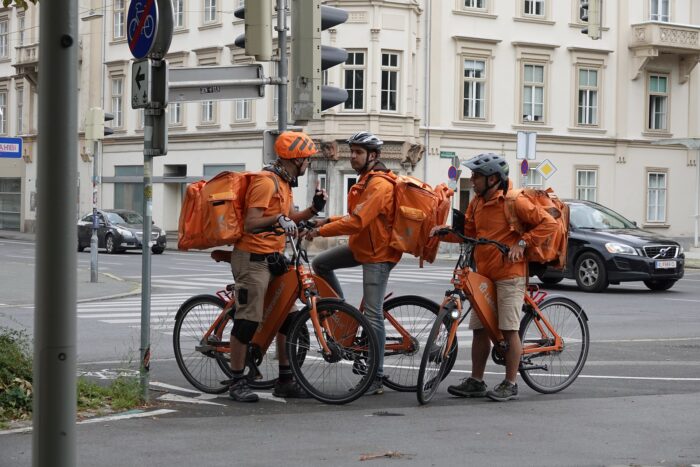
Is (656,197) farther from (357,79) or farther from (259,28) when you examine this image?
(259,28)

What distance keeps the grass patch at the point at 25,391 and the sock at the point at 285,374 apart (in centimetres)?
102

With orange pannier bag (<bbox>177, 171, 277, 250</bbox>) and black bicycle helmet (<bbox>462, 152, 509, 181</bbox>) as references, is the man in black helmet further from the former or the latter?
orange pannier bag (<bbox>177, 171, 277, 250</bbox>)

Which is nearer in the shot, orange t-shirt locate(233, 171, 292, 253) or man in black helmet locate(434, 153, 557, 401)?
orange t-shirt locate(233, 171, 292, 253)

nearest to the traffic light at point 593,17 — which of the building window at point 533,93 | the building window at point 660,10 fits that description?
the building window at point 533,93

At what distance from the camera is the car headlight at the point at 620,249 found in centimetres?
2234

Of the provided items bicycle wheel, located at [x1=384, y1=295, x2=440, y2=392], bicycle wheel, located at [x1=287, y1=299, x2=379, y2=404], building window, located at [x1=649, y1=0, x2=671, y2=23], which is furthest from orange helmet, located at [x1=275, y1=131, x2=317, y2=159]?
building window, located at [x1=649, y1=0, x2=671, y2=23]

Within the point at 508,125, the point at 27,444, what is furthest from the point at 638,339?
the point at 508,125

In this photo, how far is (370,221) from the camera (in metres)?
9.29

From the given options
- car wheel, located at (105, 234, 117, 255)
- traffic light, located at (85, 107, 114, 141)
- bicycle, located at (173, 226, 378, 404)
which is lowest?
car wheel, located at (105, 234, 117, 255)

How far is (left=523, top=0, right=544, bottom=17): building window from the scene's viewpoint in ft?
153

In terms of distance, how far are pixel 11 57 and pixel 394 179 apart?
54.8 meters

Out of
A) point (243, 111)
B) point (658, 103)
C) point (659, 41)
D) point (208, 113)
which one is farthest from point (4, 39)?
point (659, 41)

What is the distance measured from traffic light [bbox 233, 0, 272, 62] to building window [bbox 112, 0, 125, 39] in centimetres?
4358

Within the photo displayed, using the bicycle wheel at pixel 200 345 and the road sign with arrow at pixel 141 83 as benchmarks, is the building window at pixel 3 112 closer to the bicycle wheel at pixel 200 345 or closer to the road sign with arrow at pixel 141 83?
the bicycle wheel at pixel 200 345
